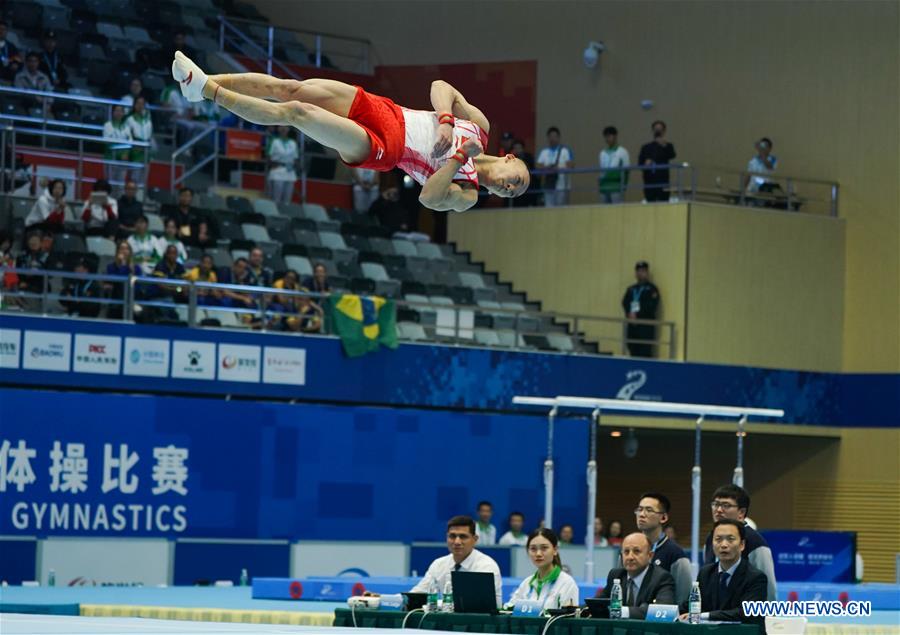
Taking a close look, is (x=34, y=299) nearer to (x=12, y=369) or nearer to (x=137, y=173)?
(x=12, y=369)

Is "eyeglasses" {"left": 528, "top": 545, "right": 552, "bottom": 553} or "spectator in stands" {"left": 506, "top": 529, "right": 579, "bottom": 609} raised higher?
"eyeglasses" {"left": 528, "top": 545, "right": 552, "bottom": 553}

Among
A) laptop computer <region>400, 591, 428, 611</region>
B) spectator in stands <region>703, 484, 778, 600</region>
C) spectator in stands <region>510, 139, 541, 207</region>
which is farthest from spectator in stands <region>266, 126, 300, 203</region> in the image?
spectator in stands <region>703, 484, 778, 600</region>

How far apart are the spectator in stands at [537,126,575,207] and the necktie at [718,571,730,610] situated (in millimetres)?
14804

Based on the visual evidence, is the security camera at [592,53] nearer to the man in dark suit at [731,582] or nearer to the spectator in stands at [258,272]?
the spectator in stands at [258,272]

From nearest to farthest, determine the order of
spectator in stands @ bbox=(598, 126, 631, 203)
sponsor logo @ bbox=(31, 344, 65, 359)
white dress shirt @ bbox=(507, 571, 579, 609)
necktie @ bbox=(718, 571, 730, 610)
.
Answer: necktie @ bbox=(718, 571, 730, 610)
white dress shirt @ bbox=(507, 571, 579, 609)
sponsor logo @ bbox=(31, 344, 65, 359)
spectator in stands @ bbox=(598, 126, 631, 203)

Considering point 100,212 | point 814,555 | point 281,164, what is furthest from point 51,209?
point 814,555

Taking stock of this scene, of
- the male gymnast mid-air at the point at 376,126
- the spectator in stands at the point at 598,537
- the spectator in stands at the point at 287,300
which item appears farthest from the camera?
the spectator in stands at the point at 598,537

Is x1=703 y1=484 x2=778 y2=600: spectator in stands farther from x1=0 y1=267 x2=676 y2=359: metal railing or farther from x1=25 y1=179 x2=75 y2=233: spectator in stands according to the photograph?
x1=25 y1=179 x2=75 y2=233: spectator in stands

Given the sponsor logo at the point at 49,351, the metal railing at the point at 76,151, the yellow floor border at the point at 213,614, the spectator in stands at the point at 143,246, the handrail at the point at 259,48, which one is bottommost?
the yellow floor border at the point at 213,614

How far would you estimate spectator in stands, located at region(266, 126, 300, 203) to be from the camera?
23344 mm

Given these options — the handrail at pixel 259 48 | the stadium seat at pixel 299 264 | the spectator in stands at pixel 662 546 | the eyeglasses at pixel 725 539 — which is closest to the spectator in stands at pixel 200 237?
the stadium seat at pixel 299 264

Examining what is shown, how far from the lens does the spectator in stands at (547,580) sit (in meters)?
11.3

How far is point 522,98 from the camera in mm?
26766

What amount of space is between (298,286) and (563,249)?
5.24 m
